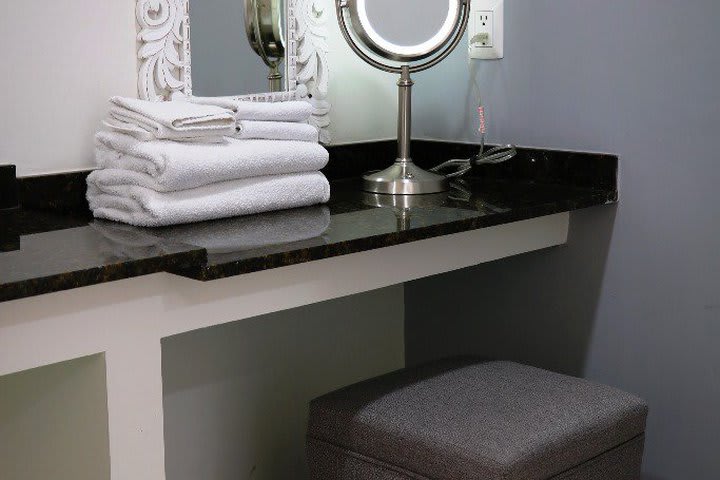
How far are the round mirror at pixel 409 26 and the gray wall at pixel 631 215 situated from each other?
0.55 ft

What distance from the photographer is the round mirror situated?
1.93 metres

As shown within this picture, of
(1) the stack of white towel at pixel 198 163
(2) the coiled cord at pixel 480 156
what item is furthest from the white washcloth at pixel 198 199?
(2) the coiled cord at pixel 480 156

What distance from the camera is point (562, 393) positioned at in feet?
5.50

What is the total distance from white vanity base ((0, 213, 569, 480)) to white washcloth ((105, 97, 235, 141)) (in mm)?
266

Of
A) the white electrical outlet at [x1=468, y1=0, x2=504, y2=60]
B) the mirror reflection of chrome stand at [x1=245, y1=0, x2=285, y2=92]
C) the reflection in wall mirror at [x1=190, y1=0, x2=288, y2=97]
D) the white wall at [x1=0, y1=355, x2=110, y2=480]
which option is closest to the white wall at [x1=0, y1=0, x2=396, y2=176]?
the reflection in wall mirror at [x1=190, y1=0, x2=288, y2=97]

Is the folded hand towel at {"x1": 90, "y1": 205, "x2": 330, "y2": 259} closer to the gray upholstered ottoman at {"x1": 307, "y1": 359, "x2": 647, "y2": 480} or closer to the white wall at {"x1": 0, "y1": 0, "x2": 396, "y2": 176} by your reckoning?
the white wall at {"x1": 0, "y1": 0, "x2": 396, "y2": 176}

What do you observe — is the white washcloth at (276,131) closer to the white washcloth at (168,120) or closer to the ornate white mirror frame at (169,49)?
the white washcloth at (168,120)

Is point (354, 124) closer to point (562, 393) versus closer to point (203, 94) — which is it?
point (203, 94)

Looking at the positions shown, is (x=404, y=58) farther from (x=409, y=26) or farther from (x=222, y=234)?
(x=222, y=234)

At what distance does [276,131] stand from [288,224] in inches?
8.2

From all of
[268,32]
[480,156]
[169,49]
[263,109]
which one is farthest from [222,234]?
[480,156]

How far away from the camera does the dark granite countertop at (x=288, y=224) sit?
4.34 ft

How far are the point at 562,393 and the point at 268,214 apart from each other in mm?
557

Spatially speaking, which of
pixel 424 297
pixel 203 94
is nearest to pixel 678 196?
pixel 424 297
